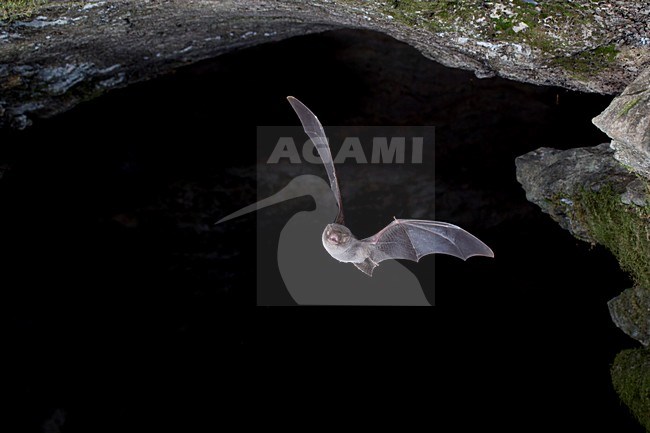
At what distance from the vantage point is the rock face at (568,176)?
2.43 metres

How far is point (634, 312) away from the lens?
2490 mm

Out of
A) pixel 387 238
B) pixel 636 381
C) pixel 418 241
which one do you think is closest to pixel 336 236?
pixel 387 238

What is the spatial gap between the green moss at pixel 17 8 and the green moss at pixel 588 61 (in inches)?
79.0

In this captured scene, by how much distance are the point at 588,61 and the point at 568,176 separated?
60cm

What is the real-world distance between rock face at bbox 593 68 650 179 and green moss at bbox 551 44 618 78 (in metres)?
0.17

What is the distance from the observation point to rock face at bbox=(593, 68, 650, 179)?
1732mm

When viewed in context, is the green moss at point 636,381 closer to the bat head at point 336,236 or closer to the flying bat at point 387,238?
the flying bat at point 387,238

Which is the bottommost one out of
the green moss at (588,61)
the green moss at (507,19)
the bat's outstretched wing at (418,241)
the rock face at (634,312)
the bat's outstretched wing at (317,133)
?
the rock face at (634,312)

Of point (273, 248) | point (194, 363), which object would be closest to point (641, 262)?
point (273, 248)

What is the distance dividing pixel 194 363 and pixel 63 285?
3.40 feet

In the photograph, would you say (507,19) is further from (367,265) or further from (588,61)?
(367,265)

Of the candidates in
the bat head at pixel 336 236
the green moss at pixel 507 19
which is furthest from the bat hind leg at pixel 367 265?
the green moss at pixel 507 19

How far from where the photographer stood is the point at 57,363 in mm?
3492

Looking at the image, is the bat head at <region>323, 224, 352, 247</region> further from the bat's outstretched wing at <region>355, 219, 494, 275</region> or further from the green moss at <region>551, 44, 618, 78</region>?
the green moss at <region>551, 44, 618, 78</region>
